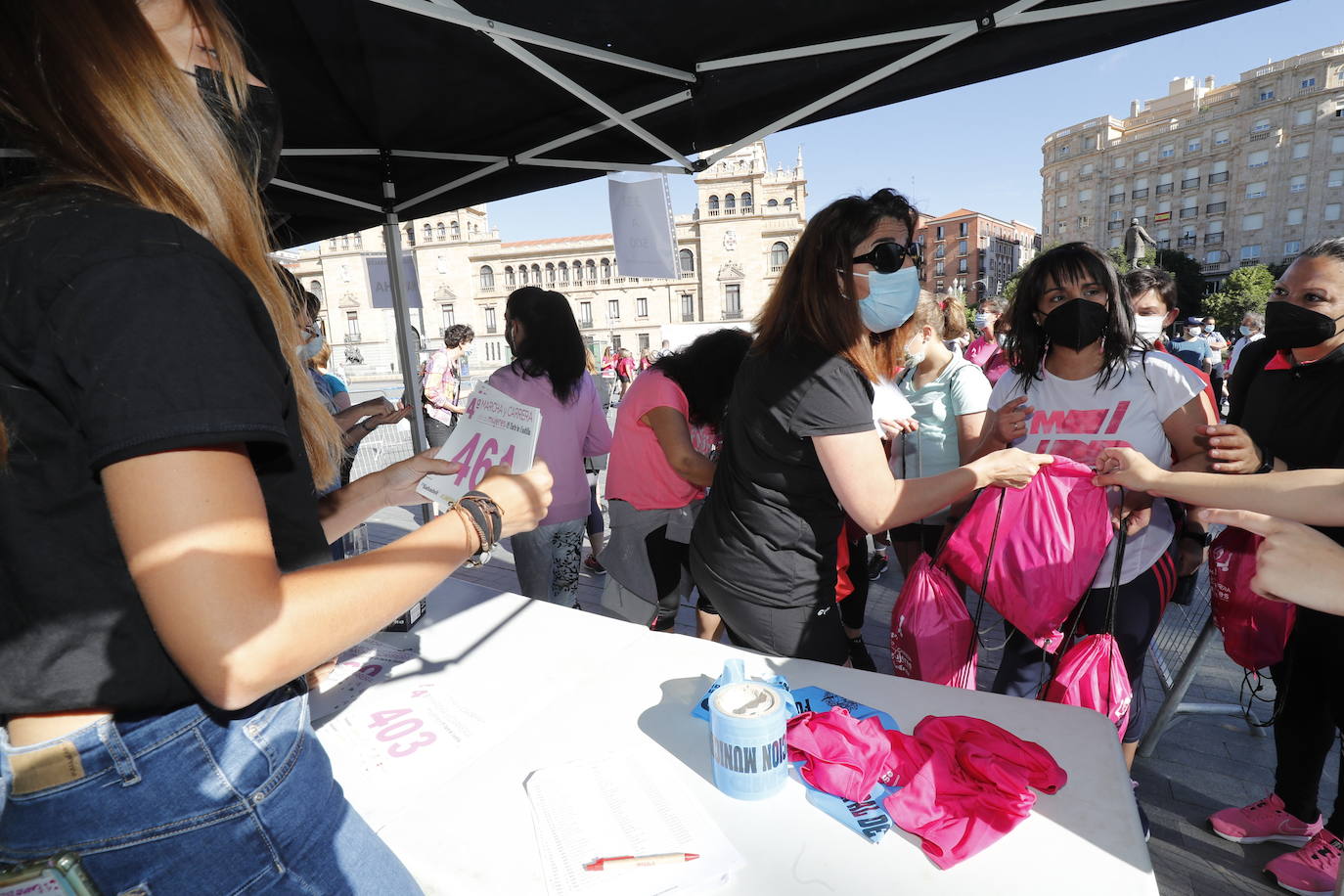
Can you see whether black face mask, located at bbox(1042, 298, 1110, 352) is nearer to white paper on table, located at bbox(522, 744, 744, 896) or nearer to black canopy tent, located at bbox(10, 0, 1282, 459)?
black canopy tent, located at bbox(10, 0, 1282, 459)

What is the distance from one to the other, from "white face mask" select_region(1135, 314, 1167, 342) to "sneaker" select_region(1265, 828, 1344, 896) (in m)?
2.61

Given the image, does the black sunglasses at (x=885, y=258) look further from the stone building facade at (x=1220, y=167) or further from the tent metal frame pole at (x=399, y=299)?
the stone building facade at (x=1220, y=167)

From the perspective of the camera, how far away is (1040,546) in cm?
189

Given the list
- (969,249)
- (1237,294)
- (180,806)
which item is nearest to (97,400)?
(180,806)

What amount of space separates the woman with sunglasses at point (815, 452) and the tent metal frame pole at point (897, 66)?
0.92 metres

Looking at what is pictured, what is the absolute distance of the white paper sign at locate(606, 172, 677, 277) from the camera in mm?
4215

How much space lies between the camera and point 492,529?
2.90ft

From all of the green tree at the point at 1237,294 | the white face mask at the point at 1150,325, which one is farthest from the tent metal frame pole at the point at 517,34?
the green tree at the point at 1237,294

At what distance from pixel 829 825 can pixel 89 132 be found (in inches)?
51.5

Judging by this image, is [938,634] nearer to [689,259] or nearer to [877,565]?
[877,565]

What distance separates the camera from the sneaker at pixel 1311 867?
1956 millimetres

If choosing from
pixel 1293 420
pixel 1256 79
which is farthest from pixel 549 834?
pixel 1256 79

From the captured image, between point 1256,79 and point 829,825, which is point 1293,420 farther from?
point 1256,79

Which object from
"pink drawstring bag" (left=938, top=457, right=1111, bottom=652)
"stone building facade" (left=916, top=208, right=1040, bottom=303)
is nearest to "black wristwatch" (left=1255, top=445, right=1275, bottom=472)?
"pink drawstring bag" (left=938, top=457, right=1111, bottom=652)
